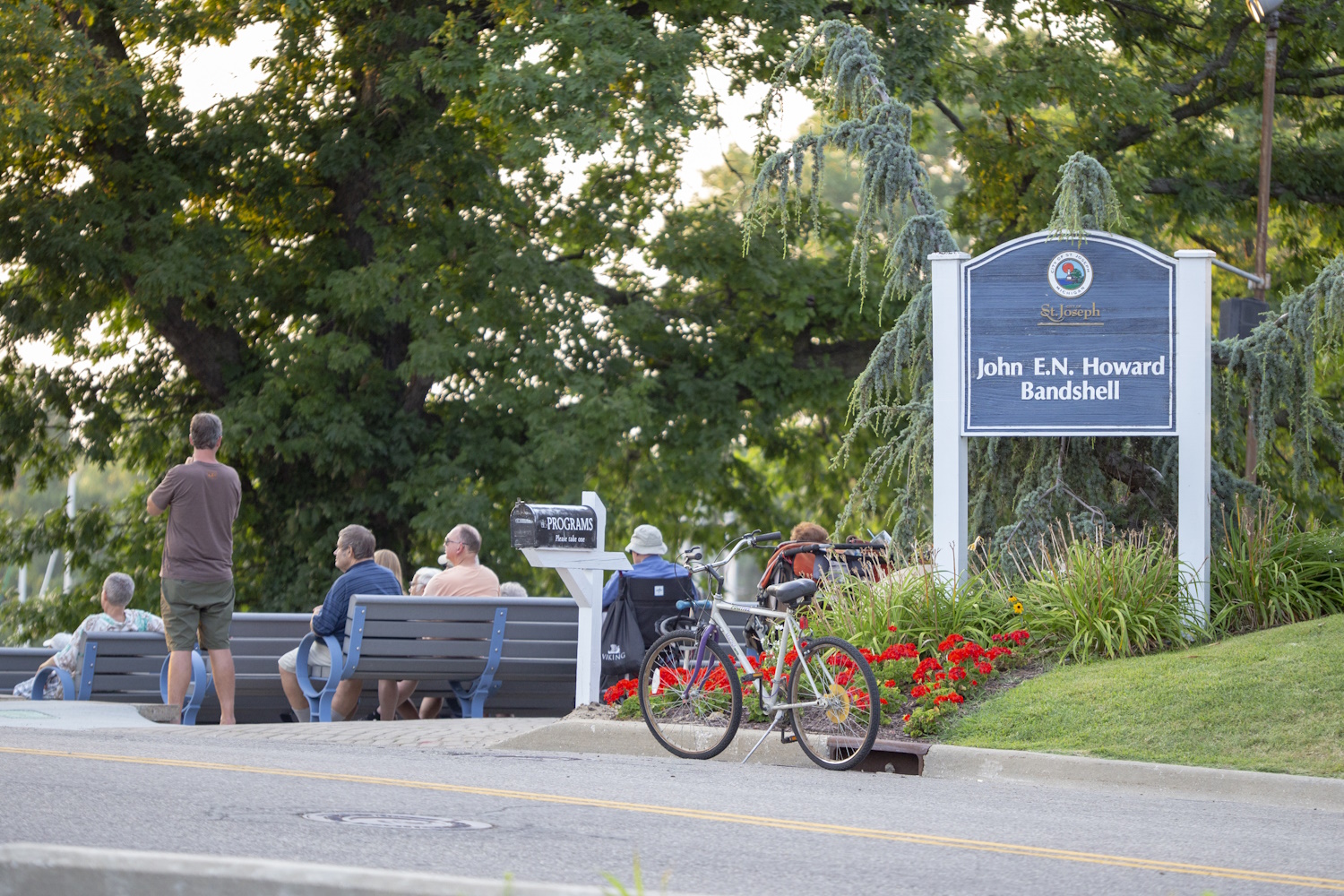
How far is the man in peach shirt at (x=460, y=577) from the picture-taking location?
11.9 metres

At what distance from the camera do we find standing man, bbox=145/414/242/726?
10109 mm

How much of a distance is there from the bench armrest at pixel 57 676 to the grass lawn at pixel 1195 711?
6.58 m

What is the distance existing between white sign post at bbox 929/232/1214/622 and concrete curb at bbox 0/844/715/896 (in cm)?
806

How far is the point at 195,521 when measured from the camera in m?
10.1

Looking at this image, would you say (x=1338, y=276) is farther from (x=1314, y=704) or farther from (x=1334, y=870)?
(x=1334, y=870)

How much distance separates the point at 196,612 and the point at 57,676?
238 centimetres

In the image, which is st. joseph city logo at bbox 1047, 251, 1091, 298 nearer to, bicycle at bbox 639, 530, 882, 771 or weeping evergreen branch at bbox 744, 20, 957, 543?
weeping evergreen branch at bbox 744, 20, 957, 543

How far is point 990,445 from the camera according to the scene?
40.5 ft

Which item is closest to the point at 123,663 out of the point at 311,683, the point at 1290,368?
the point at 311,683

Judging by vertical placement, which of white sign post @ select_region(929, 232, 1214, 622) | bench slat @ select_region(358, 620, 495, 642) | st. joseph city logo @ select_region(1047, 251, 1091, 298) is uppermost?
st. joseph city logo @ select_region(1047, 251, 1091, 298)

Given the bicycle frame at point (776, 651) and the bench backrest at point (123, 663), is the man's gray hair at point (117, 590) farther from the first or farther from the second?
the bicycle frame at point (776, 651)

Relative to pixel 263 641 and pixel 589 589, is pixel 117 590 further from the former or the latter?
pixel 589 589

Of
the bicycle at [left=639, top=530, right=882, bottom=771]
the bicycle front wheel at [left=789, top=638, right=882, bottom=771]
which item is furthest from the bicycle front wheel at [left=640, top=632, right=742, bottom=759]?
the bicycle front wheel at [left=789, top=638, right=882, bottom=771]

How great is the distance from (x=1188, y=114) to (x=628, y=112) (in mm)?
8819
